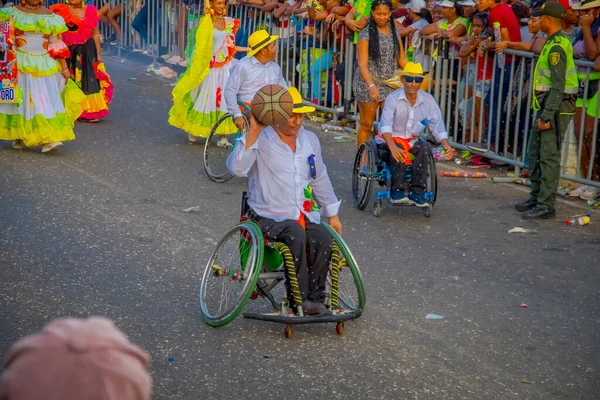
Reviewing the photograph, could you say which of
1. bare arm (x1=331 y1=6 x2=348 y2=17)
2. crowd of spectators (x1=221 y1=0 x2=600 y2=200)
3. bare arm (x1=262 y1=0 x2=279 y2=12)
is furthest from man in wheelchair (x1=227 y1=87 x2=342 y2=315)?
bare arm (x1=262 y1=0 x2=279 y2=12)

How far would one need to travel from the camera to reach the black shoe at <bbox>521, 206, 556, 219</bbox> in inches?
379

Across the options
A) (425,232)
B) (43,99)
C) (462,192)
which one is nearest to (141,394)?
(425,232)

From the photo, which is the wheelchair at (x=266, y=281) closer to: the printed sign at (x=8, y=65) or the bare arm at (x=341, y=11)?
the printed sign at (x=8, y=65)

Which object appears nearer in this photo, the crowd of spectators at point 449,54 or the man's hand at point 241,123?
the man's hand at point 241,123

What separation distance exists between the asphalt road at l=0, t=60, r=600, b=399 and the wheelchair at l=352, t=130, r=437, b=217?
0.45 ft

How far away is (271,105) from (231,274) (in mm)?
1076

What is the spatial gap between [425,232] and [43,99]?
16.8 ft

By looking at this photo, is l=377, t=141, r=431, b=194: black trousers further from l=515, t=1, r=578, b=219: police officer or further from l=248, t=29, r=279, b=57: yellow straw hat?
l=248, t=29, r=279, b=57: yellow straw hat

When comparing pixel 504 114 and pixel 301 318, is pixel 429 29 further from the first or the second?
pixel 301 318

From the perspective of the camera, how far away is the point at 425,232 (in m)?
9.16

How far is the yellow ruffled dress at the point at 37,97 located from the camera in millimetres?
11555

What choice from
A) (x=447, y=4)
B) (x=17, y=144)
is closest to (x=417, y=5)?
(x=447, y=4)

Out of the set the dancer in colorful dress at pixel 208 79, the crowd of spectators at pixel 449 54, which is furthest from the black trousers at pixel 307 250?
the dancer in colorful dress at pixel 208 79

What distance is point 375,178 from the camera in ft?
31.5
